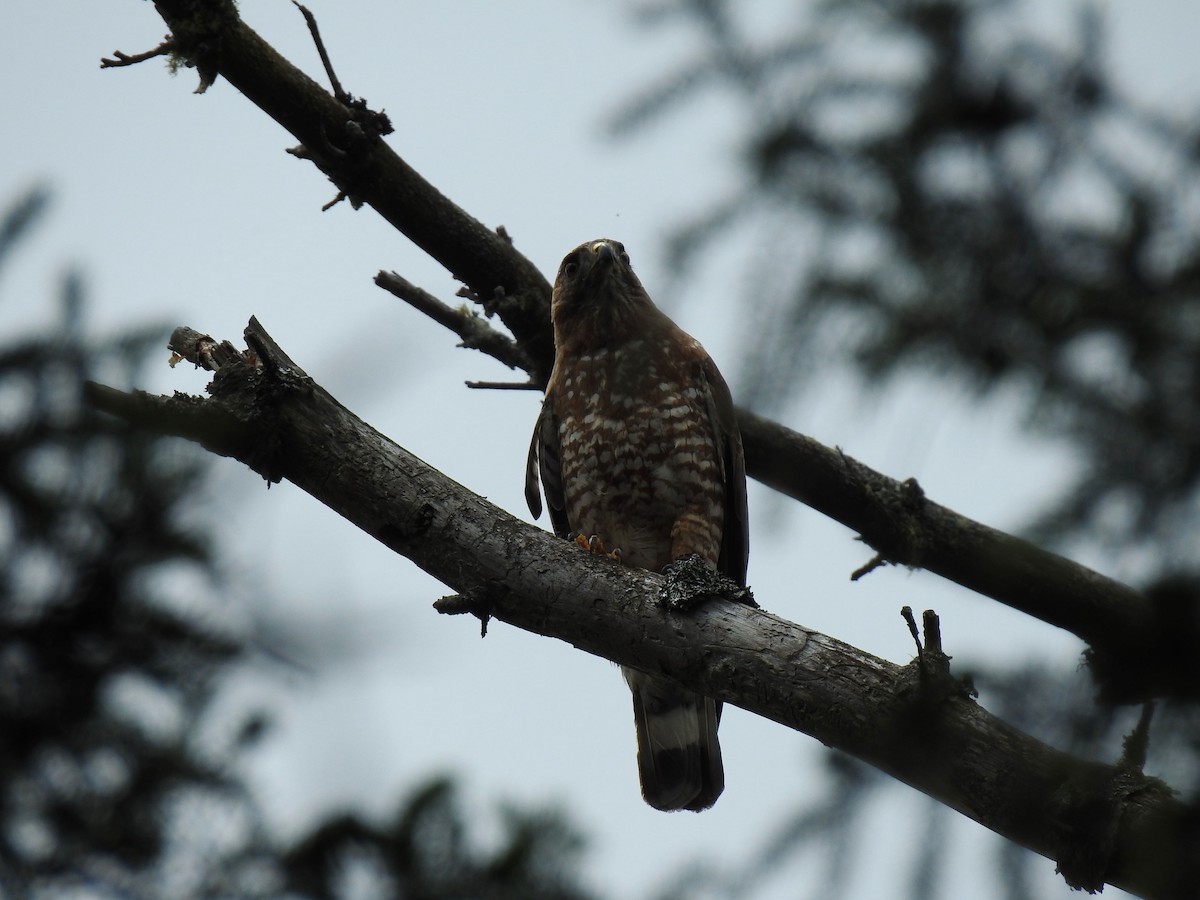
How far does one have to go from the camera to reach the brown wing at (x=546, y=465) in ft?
18.3

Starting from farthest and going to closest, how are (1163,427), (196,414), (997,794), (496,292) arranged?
(496,292) → (196,414) → (997,794) → (1163,427)

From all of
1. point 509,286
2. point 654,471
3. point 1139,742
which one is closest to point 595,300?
point 509,286

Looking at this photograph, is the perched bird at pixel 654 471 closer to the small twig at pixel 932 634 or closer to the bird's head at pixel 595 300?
the bird's head at pixel 595 300

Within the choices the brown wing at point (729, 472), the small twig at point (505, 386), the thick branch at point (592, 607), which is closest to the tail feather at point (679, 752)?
the brown wing at point (729, 472)

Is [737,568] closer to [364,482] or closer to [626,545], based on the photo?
[626,545]

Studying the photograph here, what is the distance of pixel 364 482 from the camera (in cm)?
346

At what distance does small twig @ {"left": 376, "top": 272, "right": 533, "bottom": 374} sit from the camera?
Answer: 17.1 ft

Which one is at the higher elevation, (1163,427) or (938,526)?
(938,526)

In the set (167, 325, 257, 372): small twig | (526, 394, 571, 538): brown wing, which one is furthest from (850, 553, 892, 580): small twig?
(167, 325, 257, 372): small twig

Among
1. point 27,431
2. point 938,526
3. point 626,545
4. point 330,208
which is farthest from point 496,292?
point 27,431

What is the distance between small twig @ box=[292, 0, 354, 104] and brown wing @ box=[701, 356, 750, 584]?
2.14 m

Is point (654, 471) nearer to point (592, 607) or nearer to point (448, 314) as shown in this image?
point (448, 314)

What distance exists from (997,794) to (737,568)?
3.13 m

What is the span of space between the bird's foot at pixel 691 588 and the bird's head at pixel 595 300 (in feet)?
7.86
